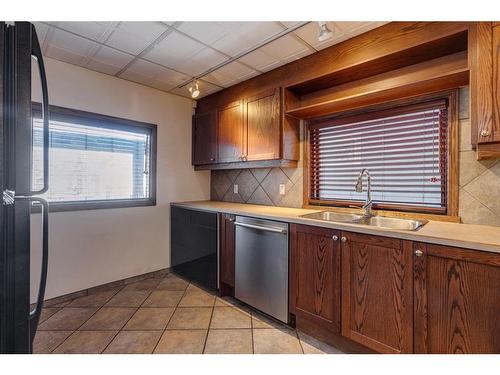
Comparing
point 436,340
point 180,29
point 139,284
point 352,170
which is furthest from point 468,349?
point 139,284

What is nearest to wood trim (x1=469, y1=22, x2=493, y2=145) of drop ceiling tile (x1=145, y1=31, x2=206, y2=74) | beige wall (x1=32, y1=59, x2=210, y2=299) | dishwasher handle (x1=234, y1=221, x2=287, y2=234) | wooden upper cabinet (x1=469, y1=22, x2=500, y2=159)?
wooden upper cabinet (x1=469, y1=22, x2=500, y2=159)

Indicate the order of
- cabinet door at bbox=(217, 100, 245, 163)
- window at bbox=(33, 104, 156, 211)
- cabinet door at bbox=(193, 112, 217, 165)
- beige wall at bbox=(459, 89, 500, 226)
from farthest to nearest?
cabinet door at bbox=(193, 112, 217, 165)
cabinet door at bbox=(217, 100, 245, 163)
window at bbox=(33, 104, 156, 211)
beige wall at bbox=(459, 89, 500, 226)

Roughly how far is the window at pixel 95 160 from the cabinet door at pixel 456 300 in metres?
2.69

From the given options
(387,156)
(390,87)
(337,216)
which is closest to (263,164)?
(337,216)

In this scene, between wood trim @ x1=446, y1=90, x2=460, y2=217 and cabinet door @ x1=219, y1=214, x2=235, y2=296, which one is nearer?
wood trim @ x1=446, y1=90, x2=460, y2=217

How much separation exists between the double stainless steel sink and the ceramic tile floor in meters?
0.93

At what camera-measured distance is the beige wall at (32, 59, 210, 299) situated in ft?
7.45

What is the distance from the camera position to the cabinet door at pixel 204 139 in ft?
9.90

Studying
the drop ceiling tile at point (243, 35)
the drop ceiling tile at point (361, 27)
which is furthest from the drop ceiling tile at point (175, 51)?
the drop ceiling tile at point (361, 27)

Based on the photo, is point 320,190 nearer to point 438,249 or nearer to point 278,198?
point 278,198

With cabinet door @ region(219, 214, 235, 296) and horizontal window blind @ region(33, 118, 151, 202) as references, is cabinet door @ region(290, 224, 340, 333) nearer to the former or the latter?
cabinet door @ region(219, 214, 235, 296)

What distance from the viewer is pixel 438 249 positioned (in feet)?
4.19

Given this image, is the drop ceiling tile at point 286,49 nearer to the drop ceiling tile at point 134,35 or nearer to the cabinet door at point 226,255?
the drop ceiling tile at point 134,35

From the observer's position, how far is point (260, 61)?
2.27 metres
